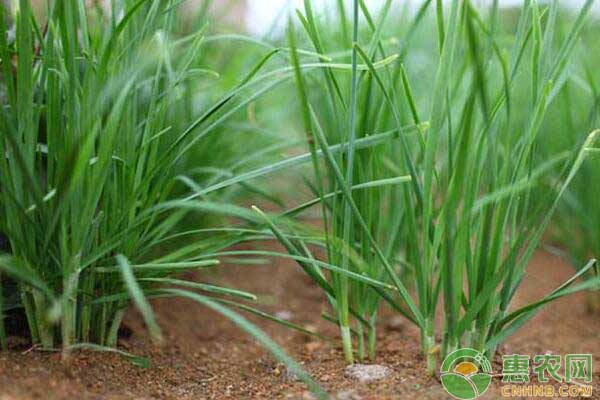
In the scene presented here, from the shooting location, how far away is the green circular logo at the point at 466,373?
33.3 inches

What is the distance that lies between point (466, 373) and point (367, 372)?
0.13 m

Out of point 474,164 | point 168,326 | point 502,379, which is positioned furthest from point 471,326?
point 168,326

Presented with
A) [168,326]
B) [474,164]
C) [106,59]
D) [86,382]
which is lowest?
[168,326]

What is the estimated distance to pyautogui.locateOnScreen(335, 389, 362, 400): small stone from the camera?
0.82 metres

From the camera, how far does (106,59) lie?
0.81 m

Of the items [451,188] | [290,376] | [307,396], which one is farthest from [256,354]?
[451,188]

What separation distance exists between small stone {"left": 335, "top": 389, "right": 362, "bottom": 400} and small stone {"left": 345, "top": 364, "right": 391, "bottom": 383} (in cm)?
6

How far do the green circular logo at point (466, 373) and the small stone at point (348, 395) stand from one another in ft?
0.35

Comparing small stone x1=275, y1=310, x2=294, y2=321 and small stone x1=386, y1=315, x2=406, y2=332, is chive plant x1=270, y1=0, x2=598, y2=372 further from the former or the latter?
small stone x1=275, y1=310, x2=294, y2=321

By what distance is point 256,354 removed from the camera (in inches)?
45.0

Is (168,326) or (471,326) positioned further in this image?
(168,326)

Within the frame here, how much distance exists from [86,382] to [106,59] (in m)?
0.37

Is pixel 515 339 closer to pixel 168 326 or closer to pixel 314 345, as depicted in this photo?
pixel 314 345

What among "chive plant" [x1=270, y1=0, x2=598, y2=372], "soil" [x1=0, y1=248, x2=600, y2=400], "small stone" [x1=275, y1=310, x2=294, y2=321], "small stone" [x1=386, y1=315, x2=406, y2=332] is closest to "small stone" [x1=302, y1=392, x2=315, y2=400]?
"soil" [x1=0, y1=248, x2=600, y2=400]
